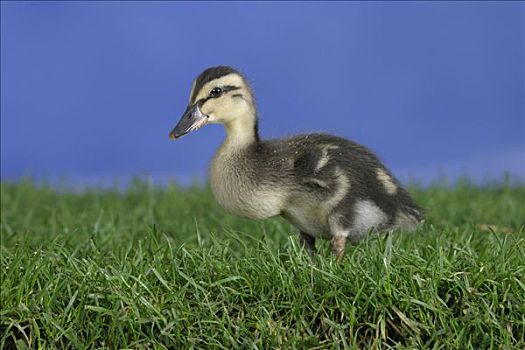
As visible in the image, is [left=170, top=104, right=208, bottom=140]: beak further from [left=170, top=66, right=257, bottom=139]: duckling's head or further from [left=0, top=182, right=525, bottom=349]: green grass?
[left=0, top=182, right=525, bottom=349]: green grass

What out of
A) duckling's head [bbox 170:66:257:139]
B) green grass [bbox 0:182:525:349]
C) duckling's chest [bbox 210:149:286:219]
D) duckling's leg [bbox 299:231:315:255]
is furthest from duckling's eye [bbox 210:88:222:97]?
duckling's leg [bbox 299:231:315:255]

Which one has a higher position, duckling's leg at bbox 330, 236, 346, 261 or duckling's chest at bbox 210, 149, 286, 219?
duckling's chest at bbox 210, 149, 286, 219

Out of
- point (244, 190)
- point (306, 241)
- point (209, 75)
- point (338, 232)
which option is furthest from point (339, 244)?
point (209, 75)

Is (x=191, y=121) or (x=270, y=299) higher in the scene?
(x=191, y=121)

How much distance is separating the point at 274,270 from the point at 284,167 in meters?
0.71

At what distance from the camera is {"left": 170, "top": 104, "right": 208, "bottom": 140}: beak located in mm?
5078

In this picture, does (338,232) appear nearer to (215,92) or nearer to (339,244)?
(339,244)

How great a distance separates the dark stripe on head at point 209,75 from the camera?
16.6 feet

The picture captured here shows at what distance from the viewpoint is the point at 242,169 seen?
5055 mm

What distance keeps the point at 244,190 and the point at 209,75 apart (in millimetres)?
633

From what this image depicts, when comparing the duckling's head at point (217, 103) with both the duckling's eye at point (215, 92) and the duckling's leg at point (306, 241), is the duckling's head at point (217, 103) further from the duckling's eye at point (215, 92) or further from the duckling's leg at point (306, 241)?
the duckling's leg at point (306, 241)

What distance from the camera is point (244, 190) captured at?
502cm

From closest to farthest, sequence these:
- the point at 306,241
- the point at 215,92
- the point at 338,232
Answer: the point at 338,232
the point at 215,92
the point at 306,241

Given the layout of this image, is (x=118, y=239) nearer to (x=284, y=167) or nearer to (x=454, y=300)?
(x=284, y=167)
